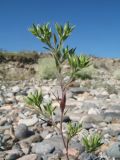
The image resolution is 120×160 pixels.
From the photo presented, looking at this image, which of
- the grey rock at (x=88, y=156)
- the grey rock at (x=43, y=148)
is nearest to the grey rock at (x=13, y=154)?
the grey rock at (x=43, y=148)

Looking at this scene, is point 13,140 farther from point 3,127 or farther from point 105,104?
point 105,104

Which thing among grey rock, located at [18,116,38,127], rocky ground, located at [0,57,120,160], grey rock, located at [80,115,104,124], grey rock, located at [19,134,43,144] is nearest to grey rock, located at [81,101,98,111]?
rocky ground, located at [0,57,120,160]

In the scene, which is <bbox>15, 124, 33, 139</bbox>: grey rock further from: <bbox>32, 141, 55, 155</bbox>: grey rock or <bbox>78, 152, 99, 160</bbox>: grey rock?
<bbox>78, 152, 99, 160</bbox>: grey rock

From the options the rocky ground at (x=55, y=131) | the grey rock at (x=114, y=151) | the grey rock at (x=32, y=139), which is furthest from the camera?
the grey rock at (x=32, y=139)

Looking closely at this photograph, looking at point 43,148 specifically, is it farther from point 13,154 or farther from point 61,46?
point 61,46

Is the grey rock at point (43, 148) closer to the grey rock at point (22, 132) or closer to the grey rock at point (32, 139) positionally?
the grey rock at point (32, 139)

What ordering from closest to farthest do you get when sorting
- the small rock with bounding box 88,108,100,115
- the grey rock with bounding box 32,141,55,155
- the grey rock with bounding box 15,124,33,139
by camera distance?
the grey rock with bounding box 32,141,55,155 → the grey rock with bounding box 15,124,33,139 → the small rock with bounding box 88,108,100,115

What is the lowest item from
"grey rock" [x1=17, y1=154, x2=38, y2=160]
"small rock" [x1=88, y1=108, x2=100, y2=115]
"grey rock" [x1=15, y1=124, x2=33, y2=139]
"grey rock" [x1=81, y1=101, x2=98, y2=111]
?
"grey rock" [x1=17, y1=154, x2=38, y2=160]

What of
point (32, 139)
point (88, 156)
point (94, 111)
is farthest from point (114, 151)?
point (94, 111)

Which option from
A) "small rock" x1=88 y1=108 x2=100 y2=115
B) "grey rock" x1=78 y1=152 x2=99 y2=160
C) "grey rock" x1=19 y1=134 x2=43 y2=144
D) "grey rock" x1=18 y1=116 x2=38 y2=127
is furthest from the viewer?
"small rock" x1=88 y1=108 x2=100 y2=115
